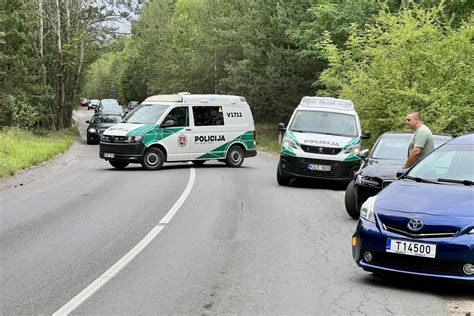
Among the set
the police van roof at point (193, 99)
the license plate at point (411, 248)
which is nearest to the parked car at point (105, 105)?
the police van roof at point (193, 99)

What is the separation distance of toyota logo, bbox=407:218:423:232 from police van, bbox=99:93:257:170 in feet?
50.2

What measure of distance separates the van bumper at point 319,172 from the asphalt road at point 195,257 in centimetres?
121

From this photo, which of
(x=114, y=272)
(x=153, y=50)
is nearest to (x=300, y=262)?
(x=114, y=272)

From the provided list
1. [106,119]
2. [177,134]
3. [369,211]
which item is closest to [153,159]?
[177,134]

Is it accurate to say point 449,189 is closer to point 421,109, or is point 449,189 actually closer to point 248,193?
point 248,193

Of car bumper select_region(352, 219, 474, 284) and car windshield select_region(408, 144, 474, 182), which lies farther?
car windshield select_region(408, 144, 474, 182)

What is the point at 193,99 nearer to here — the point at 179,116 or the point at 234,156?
the point at 179,116

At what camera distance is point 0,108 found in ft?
125

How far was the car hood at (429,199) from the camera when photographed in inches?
279

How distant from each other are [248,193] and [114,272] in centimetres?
848

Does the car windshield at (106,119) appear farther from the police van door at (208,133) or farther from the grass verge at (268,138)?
the police van door at (208,133)

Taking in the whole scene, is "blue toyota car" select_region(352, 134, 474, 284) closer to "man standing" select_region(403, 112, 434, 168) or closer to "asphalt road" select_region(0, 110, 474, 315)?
"asphalt road" select_region(0, 110, 474, 315)

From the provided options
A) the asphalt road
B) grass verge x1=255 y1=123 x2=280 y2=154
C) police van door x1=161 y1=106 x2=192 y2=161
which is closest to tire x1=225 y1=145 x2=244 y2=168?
police van door x1=161 y1=106 x2=192 y2=161

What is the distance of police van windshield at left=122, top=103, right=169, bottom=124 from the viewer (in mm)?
22359
